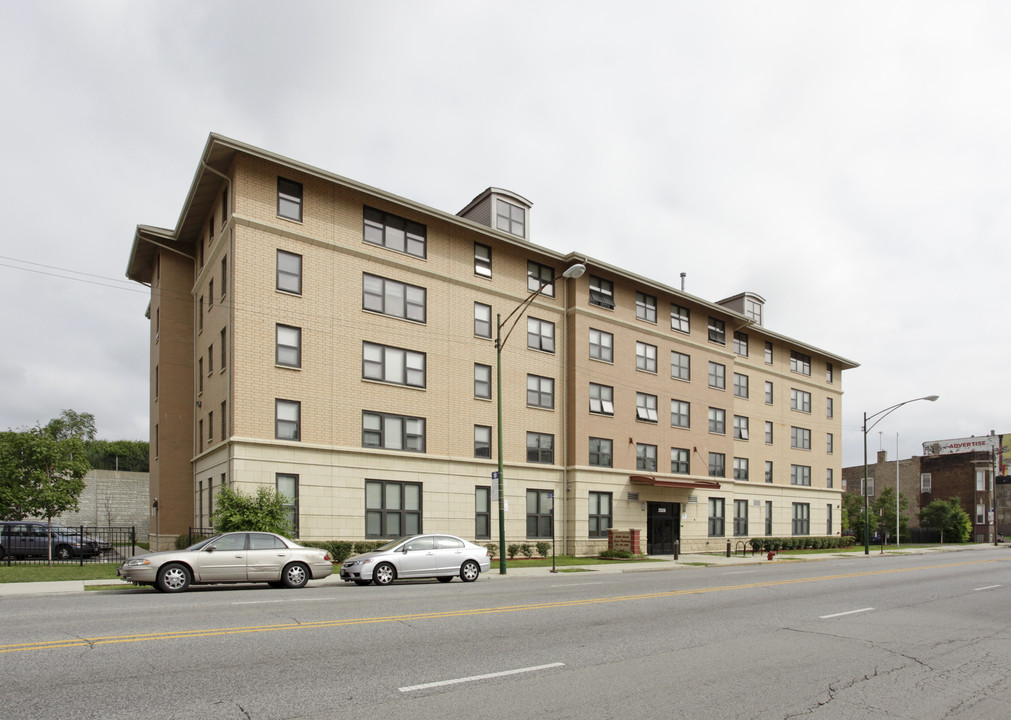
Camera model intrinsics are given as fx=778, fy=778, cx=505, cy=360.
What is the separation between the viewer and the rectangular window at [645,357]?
4053 cm

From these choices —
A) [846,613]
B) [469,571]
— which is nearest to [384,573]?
[469,571]

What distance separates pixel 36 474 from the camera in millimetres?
31078

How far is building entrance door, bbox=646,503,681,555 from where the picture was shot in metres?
40.4

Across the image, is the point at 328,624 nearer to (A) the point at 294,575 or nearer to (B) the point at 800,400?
(A) the point at 294,575

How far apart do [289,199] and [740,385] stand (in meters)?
31.9

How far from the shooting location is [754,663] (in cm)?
949

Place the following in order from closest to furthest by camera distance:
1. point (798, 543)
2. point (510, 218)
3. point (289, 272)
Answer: point (289, 272) < point (510, 218) < point (798, 543)

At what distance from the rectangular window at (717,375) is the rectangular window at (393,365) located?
20793 millimetres

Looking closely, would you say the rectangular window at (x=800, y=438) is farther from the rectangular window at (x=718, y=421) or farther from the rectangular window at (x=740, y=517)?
the rectangular window at (x=718, y=421)

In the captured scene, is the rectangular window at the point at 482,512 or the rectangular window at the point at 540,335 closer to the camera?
the rectangular window at the point at 482,512

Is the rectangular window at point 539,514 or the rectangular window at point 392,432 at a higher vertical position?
the rectangular window at point 392,432

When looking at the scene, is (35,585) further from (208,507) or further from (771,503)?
(771,503)

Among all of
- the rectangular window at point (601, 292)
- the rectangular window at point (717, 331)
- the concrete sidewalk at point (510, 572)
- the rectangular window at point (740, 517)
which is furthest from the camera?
the rectangular window at point (740, 517)

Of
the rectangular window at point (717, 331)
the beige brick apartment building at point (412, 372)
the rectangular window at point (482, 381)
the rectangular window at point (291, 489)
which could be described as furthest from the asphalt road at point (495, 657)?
the rectangular window at point (717, 331)
